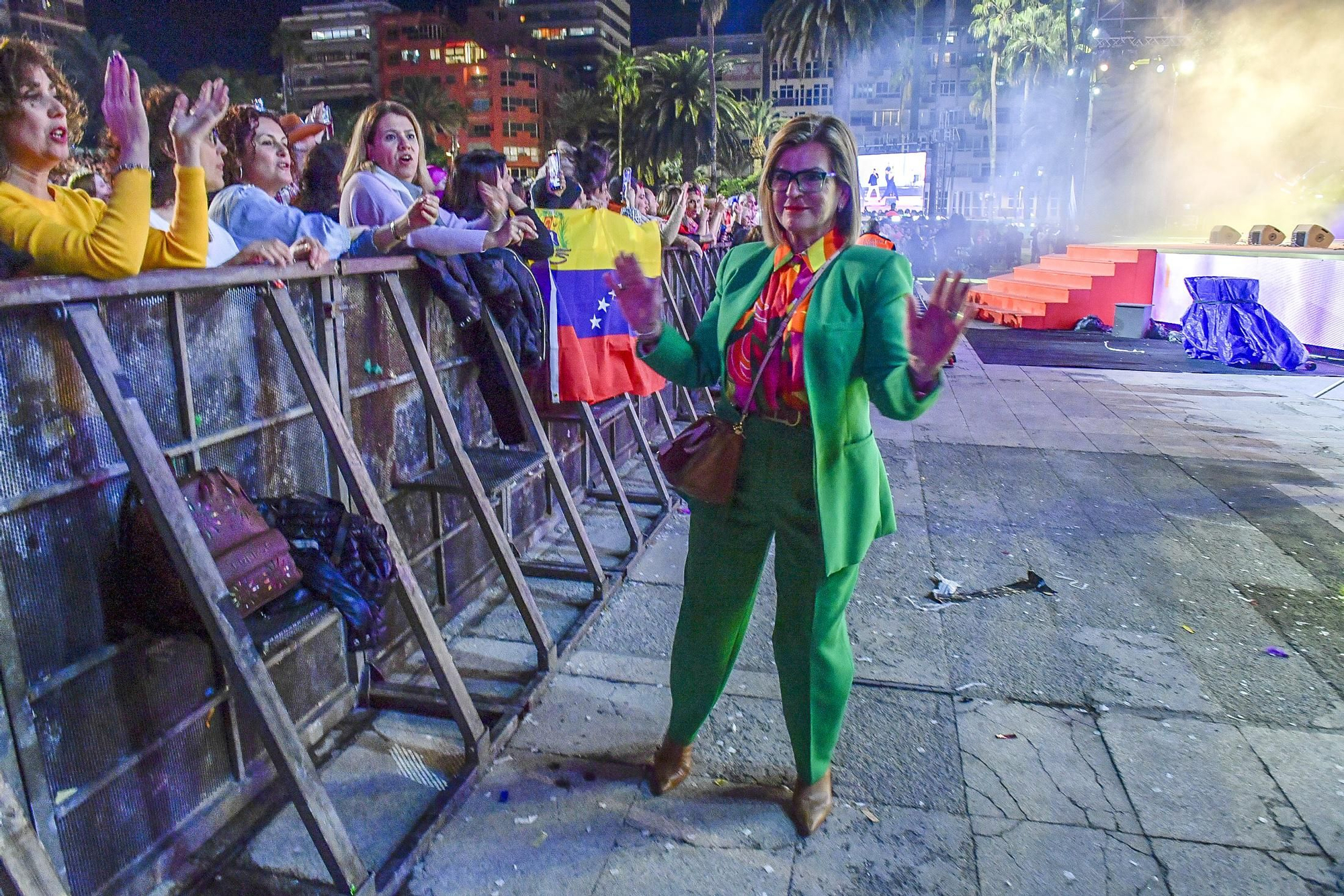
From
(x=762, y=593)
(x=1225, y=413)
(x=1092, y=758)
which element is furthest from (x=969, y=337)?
(x=1092, y=758)

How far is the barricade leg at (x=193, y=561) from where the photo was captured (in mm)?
2295

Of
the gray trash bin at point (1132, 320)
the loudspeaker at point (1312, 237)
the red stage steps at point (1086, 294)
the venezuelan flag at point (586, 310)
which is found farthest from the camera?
the loudspeaker at point (1312, 237)

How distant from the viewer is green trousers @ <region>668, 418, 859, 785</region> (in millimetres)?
2840

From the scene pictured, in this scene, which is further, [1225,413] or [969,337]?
[969,337]

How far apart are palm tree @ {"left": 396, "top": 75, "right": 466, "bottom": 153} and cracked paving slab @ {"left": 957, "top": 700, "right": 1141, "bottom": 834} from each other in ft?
238

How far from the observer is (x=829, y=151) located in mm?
2723

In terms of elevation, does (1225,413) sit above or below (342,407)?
below

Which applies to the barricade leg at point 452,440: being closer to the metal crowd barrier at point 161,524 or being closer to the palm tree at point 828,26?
the metal crowd barrier at point 161,524

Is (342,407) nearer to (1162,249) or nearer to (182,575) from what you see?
(182,575)

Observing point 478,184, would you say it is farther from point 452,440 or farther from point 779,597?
point 779,597

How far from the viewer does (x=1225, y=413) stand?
32.6 ft

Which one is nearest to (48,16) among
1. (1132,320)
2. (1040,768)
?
(1132,320)

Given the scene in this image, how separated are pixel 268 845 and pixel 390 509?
57.8 inches

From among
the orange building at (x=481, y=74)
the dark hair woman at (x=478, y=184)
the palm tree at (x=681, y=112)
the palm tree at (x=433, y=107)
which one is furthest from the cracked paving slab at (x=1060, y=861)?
the orange building at (x=481, y=74)
